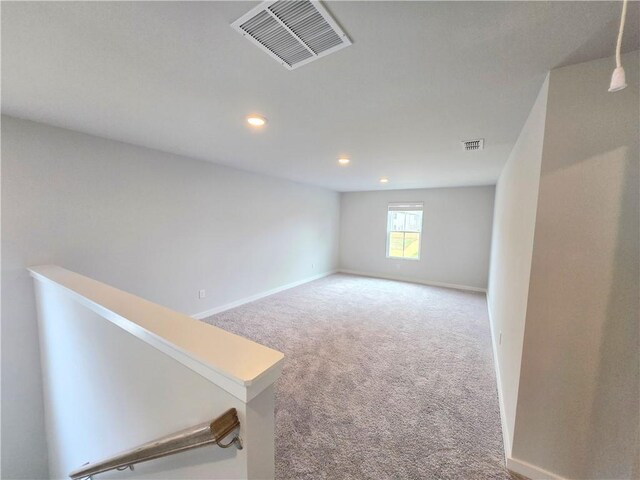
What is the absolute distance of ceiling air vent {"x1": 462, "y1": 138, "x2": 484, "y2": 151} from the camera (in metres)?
2.45

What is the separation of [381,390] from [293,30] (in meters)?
2.57

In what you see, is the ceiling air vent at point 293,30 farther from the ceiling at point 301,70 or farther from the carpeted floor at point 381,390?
the carpeted floor at point 381,390

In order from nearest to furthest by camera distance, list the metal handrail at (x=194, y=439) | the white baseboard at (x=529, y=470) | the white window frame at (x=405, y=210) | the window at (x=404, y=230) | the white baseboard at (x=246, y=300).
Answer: the metal handrail at (x=194, y=439) → the white baseboard at (x=529, y=470) → the white baseboard at (x=246, y=300) → the white window frame at (x=405, y=210) → the window at (x=404, y=230)

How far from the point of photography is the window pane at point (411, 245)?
6.06 metres

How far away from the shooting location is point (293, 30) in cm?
106

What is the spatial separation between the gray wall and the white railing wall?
0.83 feet

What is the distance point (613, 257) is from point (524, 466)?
4.18 ft

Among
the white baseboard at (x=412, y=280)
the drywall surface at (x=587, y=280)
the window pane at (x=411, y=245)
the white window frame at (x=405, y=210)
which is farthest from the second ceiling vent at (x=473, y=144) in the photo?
the white baseboard at (x=412, y=280)

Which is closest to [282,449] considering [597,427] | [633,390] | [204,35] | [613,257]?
[597,427]

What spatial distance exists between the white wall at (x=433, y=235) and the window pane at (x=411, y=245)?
128mm

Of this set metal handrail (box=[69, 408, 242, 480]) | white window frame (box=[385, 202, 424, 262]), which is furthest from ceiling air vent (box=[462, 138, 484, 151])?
white window frame (box=[385, 202, 424, 262])

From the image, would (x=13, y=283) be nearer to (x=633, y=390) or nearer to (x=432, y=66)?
(x=432, y=66)

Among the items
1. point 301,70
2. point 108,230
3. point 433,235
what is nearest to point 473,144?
point 301,70

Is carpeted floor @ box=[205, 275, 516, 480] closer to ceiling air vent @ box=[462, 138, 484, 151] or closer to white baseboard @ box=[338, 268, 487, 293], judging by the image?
white baseboard @ box=[338, 268, 487, 293]
